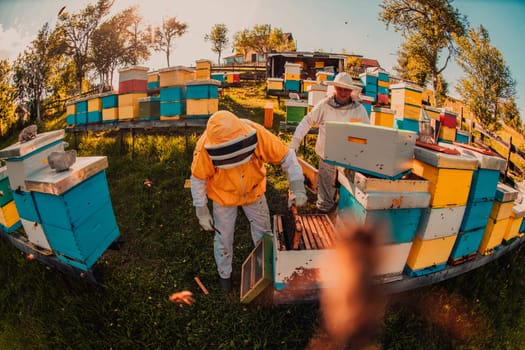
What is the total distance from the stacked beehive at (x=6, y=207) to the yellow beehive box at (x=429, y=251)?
4.33 m

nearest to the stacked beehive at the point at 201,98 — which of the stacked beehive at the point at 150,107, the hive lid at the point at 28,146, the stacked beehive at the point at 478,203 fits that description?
the stacked beehive at the point at 150,107

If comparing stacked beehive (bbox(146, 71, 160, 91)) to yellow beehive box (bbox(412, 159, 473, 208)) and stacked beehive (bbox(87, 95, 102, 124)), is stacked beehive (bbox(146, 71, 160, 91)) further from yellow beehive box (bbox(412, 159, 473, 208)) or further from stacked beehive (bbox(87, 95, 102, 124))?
yellow beehive box (bbox(412, 159, 473, 208))

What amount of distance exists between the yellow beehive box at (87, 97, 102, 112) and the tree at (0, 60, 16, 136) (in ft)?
21.8

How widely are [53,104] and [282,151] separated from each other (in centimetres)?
1814

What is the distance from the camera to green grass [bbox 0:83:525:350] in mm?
2650

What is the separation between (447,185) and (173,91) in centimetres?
470

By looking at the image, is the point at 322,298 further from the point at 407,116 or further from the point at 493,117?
the point at 493,117

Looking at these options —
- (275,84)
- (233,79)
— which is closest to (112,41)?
(233,79)

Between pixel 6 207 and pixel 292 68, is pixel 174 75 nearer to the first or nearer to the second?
pixel 6 207

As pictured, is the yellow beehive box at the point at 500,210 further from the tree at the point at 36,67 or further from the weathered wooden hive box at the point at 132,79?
the tree at the point at 36,67

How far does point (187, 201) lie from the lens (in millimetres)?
4488

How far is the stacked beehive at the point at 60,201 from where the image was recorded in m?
2.34

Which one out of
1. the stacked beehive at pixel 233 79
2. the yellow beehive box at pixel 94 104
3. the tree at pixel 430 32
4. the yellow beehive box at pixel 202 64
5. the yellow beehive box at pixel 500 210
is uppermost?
the tree at pixel 430 32

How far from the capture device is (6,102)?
10.3m
